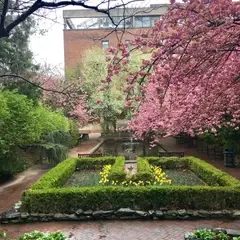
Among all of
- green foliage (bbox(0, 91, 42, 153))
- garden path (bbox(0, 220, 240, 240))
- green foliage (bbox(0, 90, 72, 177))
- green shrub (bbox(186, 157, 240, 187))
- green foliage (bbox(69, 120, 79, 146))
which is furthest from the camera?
green foliage (bbox(69, 120, 79, 146))

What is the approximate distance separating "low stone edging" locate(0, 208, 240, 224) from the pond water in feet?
38.4

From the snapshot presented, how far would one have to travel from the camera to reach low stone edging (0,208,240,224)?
8.21 meters

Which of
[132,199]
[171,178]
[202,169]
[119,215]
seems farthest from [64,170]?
[202,169]

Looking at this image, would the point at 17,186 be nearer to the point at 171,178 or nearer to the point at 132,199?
the point at 132,199

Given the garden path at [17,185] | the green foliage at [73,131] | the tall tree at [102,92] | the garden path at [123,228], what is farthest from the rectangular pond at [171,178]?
the tall tree at [102,92]

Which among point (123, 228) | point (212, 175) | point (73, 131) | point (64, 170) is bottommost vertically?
point (123, 228)

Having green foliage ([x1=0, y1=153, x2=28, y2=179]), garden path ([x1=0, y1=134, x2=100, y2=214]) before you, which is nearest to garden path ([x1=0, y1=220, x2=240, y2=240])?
garden path ([x1=0, y1=134, x2=100, y2=214])

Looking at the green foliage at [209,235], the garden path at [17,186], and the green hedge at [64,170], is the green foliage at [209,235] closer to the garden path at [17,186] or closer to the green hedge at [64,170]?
the green hedge at [64,170]

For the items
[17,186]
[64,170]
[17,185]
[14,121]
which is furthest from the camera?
[14,121]

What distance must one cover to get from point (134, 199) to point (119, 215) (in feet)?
2.03

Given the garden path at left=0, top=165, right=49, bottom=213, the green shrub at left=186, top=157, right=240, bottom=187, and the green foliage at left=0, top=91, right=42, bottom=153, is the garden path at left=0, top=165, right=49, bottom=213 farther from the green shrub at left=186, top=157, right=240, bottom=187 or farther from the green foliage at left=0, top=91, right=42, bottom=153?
the green shrub at left=186, top=157, right=240, bottom=187

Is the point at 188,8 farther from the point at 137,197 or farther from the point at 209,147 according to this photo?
the point at 209,147

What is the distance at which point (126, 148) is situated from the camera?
2372 centimetres

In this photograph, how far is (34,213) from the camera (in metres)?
8.44
